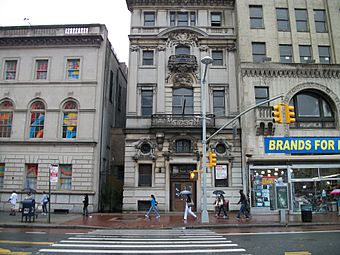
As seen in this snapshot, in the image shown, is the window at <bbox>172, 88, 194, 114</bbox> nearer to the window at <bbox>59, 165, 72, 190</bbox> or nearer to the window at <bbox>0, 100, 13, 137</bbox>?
the window at <bbox>59, 165, 72, 190</bbox>

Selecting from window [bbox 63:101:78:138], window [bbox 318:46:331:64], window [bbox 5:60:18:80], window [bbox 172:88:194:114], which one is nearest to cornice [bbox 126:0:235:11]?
window [bbox 172:88:194:114]

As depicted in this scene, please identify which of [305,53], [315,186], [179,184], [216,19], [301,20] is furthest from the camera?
[216,19]

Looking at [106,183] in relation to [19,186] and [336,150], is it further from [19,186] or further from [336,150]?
[336,150]

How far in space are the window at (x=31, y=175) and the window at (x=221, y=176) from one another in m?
15.7

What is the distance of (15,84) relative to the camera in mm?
28547

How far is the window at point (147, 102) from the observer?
2842cm

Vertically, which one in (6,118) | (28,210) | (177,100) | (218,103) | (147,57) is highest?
(147,57)

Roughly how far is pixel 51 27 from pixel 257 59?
757 inches

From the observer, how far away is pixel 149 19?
30484mm

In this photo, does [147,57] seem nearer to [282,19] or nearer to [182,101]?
[182,101]

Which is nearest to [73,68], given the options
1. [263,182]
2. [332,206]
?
[263,182]

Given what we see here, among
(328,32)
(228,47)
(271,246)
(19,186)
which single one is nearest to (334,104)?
(328,32)

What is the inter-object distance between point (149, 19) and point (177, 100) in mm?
8693

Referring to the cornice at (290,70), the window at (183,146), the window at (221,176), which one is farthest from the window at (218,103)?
the window at (221,176)
